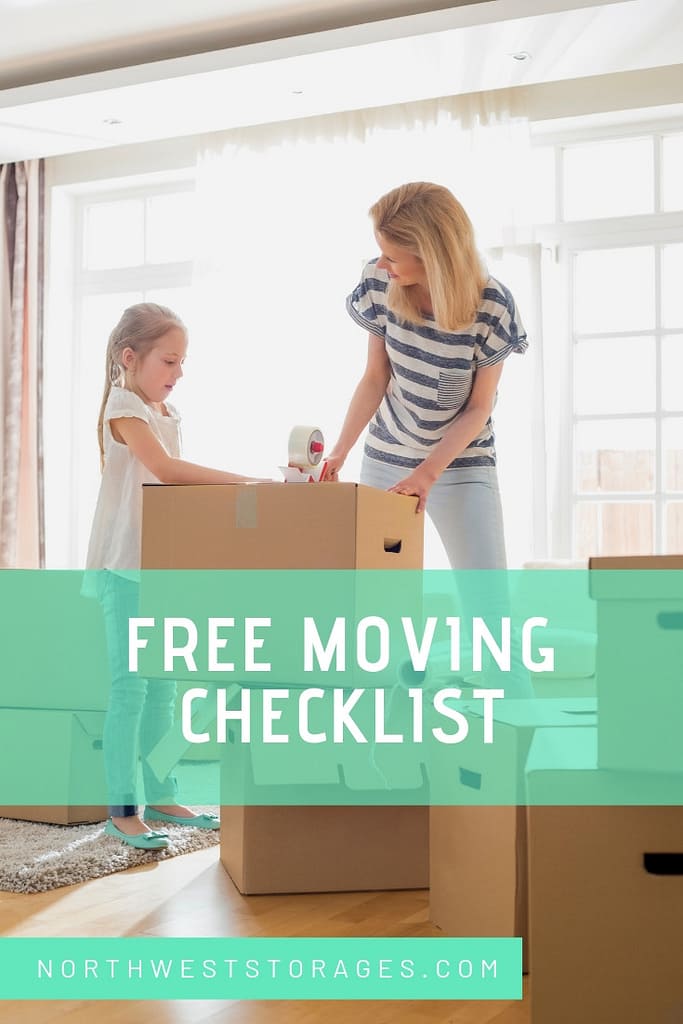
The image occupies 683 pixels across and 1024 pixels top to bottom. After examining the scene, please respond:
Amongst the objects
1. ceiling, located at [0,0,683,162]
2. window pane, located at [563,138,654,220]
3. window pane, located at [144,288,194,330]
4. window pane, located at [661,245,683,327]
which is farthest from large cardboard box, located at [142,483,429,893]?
window pane, located at [144,288,194,330]

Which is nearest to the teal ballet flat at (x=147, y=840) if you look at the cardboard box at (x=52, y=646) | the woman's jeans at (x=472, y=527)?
the cardboard box at (x=52, y=646)

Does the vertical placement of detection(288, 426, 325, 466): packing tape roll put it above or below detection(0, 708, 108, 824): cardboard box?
above

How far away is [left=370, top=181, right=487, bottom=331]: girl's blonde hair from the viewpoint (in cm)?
196

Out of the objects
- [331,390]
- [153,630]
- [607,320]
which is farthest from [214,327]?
[153,630]

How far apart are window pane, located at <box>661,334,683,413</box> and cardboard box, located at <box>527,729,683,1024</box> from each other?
269 cm

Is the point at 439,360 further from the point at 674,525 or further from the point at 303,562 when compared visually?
the point at 674,525

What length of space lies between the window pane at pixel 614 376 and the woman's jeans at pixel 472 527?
177 centimetres

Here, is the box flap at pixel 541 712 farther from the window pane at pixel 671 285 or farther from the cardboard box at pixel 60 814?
the window pane at pixel 671 285

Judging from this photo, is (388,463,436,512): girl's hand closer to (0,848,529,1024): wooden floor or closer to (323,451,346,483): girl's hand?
(323,451,346,483): girl's hand

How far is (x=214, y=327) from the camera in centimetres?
404

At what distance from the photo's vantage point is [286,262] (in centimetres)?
399

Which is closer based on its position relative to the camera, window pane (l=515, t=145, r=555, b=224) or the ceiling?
the ceiling

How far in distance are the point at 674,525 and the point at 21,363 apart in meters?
2.62

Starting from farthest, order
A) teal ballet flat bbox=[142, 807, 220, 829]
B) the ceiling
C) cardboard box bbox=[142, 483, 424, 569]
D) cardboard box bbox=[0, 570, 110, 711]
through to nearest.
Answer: the ceiling, cardboard box bbox=[0, 570, 110, 711], teal ballet flat bbox=[142, 807, 220, 829], cardboard box bbox=[142, 483, 424, 569]
